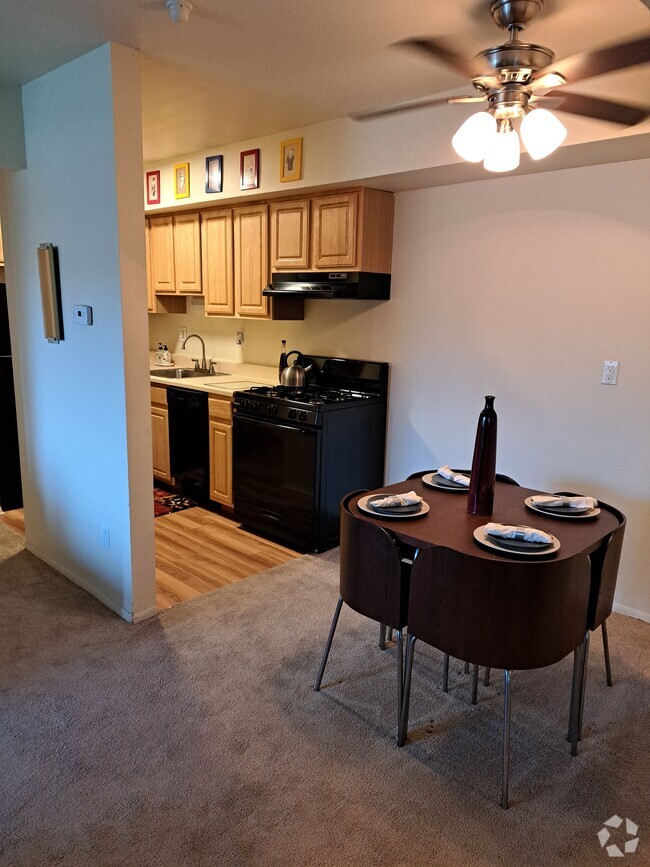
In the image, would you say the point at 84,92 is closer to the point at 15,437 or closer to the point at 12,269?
the point at 12,269

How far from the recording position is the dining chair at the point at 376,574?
2076 mm

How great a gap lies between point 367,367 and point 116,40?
2240 millimetres

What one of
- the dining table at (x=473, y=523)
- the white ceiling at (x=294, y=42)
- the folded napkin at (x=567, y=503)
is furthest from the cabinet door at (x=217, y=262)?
the folded napkin at (x=567, y=503)

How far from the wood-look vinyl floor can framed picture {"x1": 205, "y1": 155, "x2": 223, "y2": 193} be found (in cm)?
228

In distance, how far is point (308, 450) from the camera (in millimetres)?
3646

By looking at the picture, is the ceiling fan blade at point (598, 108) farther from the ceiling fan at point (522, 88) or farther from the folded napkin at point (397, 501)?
the folded napkin at point (397, 501)

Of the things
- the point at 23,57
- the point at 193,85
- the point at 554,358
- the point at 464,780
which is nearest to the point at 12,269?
the point at 23,57

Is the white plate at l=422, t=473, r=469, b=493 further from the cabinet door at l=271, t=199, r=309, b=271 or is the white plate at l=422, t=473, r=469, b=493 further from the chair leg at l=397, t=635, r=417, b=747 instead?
the cabinet door at l=271, t=199, r=309, b=271

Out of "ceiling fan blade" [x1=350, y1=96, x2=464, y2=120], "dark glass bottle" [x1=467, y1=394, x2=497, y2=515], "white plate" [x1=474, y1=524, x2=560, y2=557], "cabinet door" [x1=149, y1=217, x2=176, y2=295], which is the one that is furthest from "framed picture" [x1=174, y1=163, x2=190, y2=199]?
"white plate" [x1=474, y1=524, x2=560, y2=557]

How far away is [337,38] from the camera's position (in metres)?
2.29

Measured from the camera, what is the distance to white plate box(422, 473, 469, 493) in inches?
98.9

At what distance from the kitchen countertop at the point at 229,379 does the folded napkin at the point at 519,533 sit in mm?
2515

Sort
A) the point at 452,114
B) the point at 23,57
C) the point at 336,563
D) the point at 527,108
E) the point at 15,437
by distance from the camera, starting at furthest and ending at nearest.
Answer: the point at 15,437
the point at 336,563
the point at 452,114
the point at 23,57
the point at 527,108

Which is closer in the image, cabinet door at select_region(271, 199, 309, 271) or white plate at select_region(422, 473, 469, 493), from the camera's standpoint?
white plate at select_region(422, 473, 469, 493)
